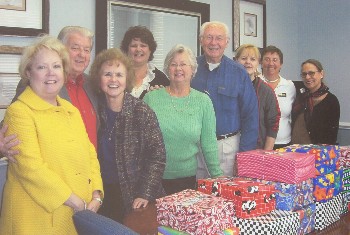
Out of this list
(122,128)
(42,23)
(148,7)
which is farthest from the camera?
(148,7)

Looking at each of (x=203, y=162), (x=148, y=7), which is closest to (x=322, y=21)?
(x=148, y=7)

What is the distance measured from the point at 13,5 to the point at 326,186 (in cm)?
198

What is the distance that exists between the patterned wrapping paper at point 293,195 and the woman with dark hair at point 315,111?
195cm

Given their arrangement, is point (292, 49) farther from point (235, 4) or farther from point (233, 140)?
point (233, 140)

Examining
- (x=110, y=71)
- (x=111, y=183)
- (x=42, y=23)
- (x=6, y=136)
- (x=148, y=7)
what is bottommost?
(x=111, y=183)

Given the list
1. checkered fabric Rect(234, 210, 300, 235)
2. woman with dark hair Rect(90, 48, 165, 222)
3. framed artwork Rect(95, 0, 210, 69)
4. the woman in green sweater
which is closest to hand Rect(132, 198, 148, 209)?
woman with dark hair Rect(90, 48, 165, 222)

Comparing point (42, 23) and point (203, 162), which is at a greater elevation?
point (42, 23)

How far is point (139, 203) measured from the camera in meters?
2.03

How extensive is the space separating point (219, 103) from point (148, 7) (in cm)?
109

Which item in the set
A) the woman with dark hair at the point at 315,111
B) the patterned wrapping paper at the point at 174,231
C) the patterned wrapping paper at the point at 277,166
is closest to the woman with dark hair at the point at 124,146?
the patterned wrapping paper at the point at 277,166

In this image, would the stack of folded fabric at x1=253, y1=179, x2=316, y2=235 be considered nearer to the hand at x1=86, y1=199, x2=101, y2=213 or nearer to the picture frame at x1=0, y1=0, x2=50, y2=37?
the hand at x1=86, y1=199, x2=101, y2=213

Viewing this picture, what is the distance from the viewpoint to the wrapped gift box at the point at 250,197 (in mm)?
1565

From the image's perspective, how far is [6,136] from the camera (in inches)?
67.9

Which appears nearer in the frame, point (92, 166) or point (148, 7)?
point (92, 166)
